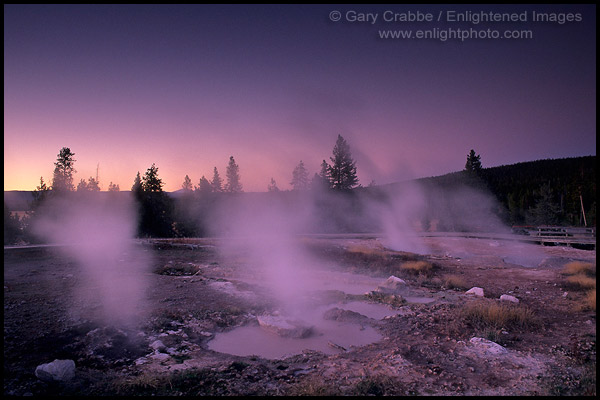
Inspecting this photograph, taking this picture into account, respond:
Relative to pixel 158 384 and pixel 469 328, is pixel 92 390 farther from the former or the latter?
pixel 469 328

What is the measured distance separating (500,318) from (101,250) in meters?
21.6

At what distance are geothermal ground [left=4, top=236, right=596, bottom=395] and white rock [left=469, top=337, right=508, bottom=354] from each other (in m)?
0.02

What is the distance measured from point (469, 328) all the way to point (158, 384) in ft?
22.1

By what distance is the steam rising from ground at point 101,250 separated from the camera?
9.45m

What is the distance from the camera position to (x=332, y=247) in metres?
22.2

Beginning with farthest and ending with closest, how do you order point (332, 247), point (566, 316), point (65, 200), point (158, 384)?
1. point (65, 200)
2. point (332, 247)
3. point (566, 316)
4. point (158, 384)

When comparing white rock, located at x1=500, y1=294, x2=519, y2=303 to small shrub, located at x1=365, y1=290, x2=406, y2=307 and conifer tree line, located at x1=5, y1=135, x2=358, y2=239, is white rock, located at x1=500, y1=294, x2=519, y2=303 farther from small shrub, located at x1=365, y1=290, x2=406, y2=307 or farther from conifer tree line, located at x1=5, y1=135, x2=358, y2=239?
conifer tree line, located at x1=5, y1=135, x2=358, y2=239

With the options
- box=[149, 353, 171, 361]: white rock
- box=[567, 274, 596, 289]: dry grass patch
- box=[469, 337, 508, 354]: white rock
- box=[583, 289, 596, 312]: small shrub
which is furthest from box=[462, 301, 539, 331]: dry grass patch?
box=[149, 353, 171, 361]: white rock

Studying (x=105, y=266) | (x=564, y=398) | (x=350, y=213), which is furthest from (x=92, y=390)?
(x=350, y=213)

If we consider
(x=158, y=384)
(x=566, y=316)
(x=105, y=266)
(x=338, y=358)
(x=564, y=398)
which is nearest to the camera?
(x=564, y=398)

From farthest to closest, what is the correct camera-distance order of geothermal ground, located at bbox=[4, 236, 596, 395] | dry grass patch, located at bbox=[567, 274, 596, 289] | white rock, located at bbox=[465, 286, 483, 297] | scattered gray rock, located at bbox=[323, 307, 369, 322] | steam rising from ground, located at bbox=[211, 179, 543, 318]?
1. steam rising from ground, located at bbox=[211, 179, 543, 318]
2. white rock, located at bbox=[465, 286, 483, 297]
3. dry grass patch, located at bbox=[567, 274, 596, 289]
4. scattered gray rock, located at bbox=[323, 307, 369, 322]
5. geothermal ground, located at bbox=[4, 236, 596, 395]

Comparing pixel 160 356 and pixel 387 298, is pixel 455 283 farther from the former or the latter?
pixel 160 356

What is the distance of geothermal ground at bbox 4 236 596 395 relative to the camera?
5.22m

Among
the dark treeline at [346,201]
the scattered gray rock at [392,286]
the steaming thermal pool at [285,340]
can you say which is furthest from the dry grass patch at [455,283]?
the dark treeline at [346,201]
